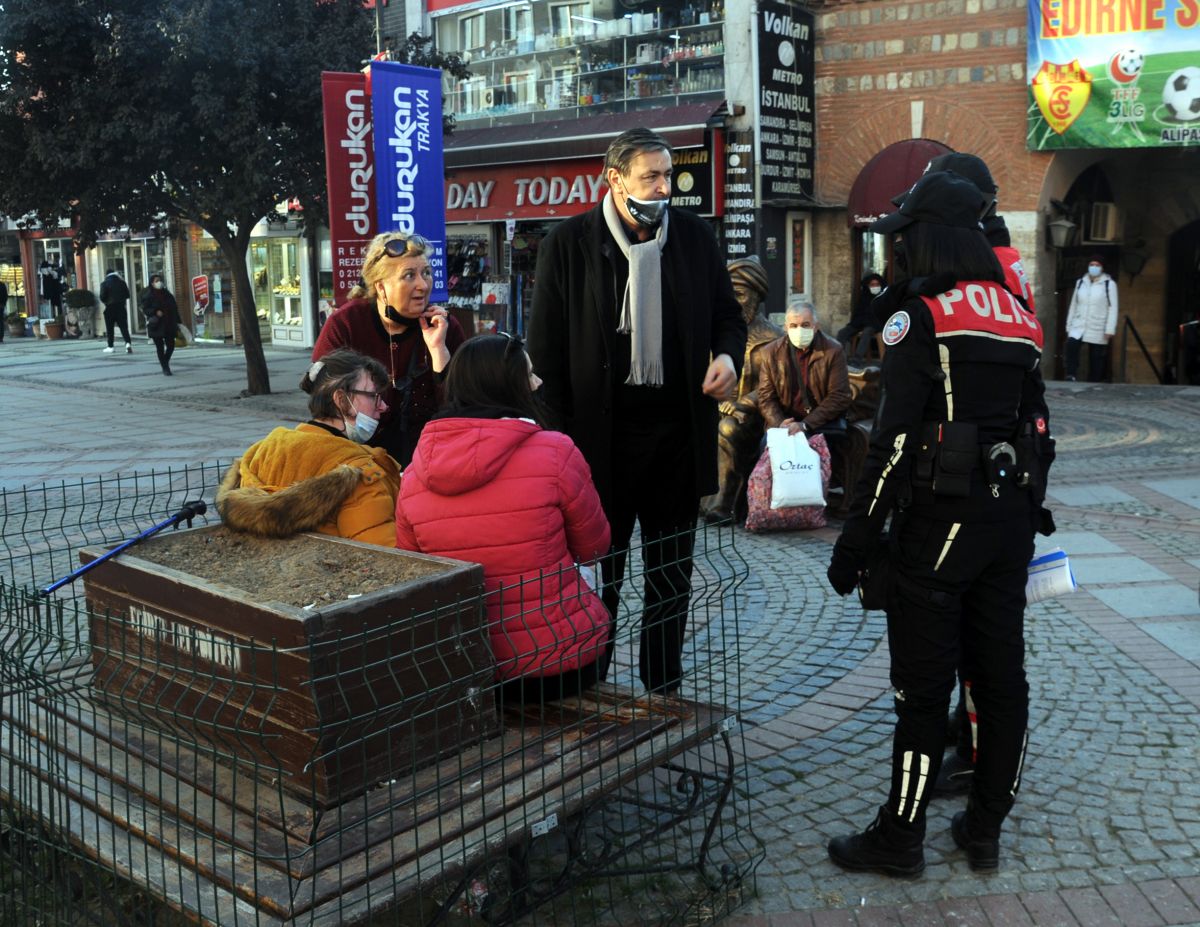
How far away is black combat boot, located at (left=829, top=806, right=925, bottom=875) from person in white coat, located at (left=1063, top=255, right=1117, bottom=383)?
1396 cm

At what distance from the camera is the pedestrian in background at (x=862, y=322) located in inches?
602

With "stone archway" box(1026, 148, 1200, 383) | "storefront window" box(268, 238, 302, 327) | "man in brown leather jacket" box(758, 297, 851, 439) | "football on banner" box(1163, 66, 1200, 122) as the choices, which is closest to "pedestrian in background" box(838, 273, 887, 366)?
"stone archway" box(1026, 148, 1200, 383)

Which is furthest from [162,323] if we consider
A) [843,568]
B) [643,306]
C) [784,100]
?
[843,568]

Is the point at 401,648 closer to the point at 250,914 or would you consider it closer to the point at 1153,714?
the point at 250,914

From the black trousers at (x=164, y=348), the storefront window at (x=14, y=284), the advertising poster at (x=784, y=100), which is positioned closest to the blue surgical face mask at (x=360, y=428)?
the advertising poster at (x=784, y=100)

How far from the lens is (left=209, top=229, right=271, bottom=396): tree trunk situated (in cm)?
1680

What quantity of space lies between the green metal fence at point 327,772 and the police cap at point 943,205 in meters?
1.06

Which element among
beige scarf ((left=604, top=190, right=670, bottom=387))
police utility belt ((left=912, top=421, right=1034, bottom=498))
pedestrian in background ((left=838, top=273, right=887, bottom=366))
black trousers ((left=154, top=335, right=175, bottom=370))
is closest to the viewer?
police utility belt ((left=912, top=421, right=1034, bottom=498))

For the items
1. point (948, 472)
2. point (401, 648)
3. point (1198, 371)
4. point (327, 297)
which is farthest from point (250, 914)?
point (327, 297)

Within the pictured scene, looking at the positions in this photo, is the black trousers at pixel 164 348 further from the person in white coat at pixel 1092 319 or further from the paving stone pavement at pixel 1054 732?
the person in white coat at pixel 1092 319

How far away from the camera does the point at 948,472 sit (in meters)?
3.16

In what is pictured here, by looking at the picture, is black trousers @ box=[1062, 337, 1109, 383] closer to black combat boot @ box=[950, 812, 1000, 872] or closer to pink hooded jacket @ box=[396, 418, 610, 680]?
black combat boot @ box=[950, 812, 1000, 872]

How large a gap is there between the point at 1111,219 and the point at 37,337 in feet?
86.8

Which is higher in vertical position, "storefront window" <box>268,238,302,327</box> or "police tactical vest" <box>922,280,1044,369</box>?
"storefront window" <box>268,238,302,327</box>
